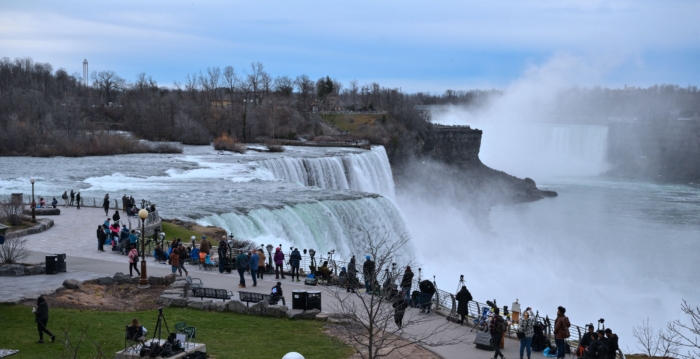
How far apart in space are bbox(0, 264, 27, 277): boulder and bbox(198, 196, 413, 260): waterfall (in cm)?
898

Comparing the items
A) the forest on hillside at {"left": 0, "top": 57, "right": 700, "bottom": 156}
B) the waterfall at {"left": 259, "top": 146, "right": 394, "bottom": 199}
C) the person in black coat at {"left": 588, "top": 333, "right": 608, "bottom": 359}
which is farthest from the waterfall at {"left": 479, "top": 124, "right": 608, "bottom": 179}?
the person in black coat at {"left": 588, "top": 333, "right": 608, "bottom": 359}

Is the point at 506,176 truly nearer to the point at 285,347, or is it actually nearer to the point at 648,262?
the point at 648,262

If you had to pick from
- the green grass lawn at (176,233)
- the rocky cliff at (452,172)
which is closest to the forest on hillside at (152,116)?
the rocky cliff at (452,172)

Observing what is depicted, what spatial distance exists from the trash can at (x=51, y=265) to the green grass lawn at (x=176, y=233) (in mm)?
5607

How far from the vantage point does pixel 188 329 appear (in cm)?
1179

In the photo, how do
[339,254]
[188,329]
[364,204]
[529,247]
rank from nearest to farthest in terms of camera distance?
[188,329]
[339,254]
[364,204]
[529,247]

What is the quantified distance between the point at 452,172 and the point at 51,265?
61593 millimetres

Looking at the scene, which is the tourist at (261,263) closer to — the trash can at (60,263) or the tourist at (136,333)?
the trash can at (60,263)

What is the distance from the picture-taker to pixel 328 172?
4728cm

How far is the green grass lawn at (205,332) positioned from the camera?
38.6 feet

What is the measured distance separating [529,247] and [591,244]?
4867 millimetres

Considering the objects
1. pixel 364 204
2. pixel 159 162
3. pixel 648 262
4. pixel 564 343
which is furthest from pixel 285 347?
pixel 159 162

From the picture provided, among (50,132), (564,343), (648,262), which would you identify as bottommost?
(648,262)

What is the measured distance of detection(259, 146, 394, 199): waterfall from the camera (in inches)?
1800
